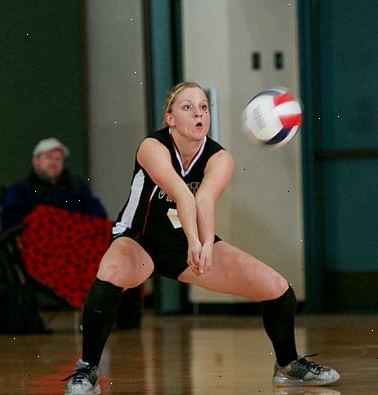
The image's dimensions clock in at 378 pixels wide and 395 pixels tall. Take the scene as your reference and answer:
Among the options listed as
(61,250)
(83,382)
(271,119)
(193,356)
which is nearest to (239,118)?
(61,250)

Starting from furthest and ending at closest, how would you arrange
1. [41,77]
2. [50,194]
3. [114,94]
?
[41,77] → [114,94] → [50,194]

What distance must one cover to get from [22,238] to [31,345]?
104cm

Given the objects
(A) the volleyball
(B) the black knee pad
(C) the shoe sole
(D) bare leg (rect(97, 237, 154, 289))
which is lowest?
(C) the shoe sole

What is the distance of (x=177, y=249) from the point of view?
465 centimetres

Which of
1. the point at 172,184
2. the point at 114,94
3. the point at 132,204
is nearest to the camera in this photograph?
the point at 172,184

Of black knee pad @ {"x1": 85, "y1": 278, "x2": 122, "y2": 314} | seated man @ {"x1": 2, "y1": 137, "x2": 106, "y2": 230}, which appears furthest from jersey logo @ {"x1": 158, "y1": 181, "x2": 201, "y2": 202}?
seated man @ {"x1": 2, "y1": 137, "x2": 106, "y2": 230}

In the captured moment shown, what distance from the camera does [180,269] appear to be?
464 centimetres

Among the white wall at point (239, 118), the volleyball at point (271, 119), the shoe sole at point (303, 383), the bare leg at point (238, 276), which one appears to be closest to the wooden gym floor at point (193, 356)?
the shoe sole at point (303, 383)

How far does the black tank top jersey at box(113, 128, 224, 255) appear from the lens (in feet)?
15.3

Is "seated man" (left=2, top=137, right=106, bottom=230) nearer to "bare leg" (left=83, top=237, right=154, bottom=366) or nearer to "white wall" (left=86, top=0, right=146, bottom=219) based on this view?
"white wall" (left=86, top=0, right=146, bottom=219)

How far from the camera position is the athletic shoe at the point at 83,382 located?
4.47 metres

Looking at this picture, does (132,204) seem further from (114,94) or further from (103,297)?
(114,94)

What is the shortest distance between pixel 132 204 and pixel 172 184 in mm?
303

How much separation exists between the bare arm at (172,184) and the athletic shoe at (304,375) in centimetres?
73
